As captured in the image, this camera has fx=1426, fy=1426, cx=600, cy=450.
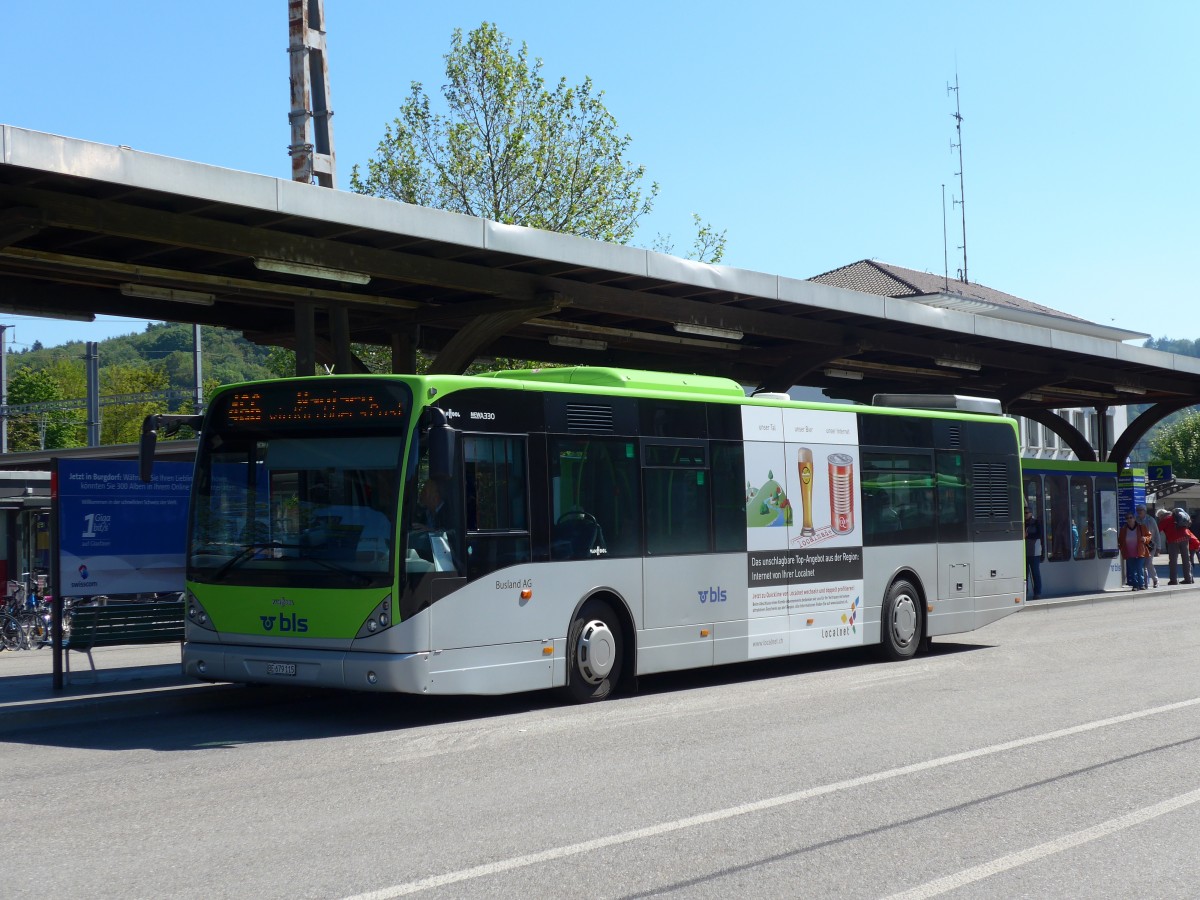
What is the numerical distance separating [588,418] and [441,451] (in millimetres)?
2378

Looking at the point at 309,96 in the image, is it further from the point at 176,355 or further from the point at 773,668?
the point at 176,355

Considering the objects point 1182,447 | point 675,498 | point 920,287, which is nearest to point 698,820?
point 675,498

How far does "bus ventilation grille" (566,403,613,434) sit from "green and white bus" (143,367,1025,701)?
2cm

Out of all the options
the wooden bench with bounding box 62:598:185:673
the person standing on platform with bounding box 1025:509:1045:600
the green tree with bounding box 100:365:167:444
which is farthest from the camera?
the green tree with bounding box 100:365:167:444

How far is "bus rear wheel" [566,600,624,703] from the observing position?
1228 centimetres

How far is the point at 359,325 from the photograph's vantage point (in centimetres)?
2016

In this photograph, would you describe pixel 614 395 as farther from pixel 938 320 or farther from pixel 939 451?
pixel 938 320

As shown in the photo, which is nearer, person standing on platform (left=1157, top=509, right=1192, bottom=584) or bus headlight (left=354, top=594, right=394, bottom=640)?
bus headlight (left=354, top=594, right=394, bottom=640)

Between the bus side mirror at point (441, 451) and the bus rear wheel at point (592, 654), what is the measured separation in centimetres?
228

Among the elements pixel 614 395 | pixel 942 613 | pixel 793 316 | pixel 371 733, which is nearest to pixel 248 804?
pixel 371 733

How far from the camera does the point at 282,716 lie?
12.0 meters

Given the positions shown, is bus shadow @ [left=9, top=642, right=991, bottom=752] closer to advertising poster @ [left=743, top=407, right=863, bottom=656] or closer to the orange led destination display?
advertising poster @ [left=743, top=407, right=863, bottom=656]

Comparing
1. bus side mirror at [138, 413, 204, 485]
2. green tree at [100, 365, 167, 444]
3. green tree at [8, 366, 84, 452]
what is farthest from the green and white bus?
green tree at [8, 366, 84, 452]

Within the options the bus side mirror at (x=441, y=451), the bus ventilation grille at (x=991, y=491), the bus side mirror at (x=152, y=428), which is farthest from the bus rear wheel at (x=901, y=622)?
the bus side mirror at (x=152, y=428)
